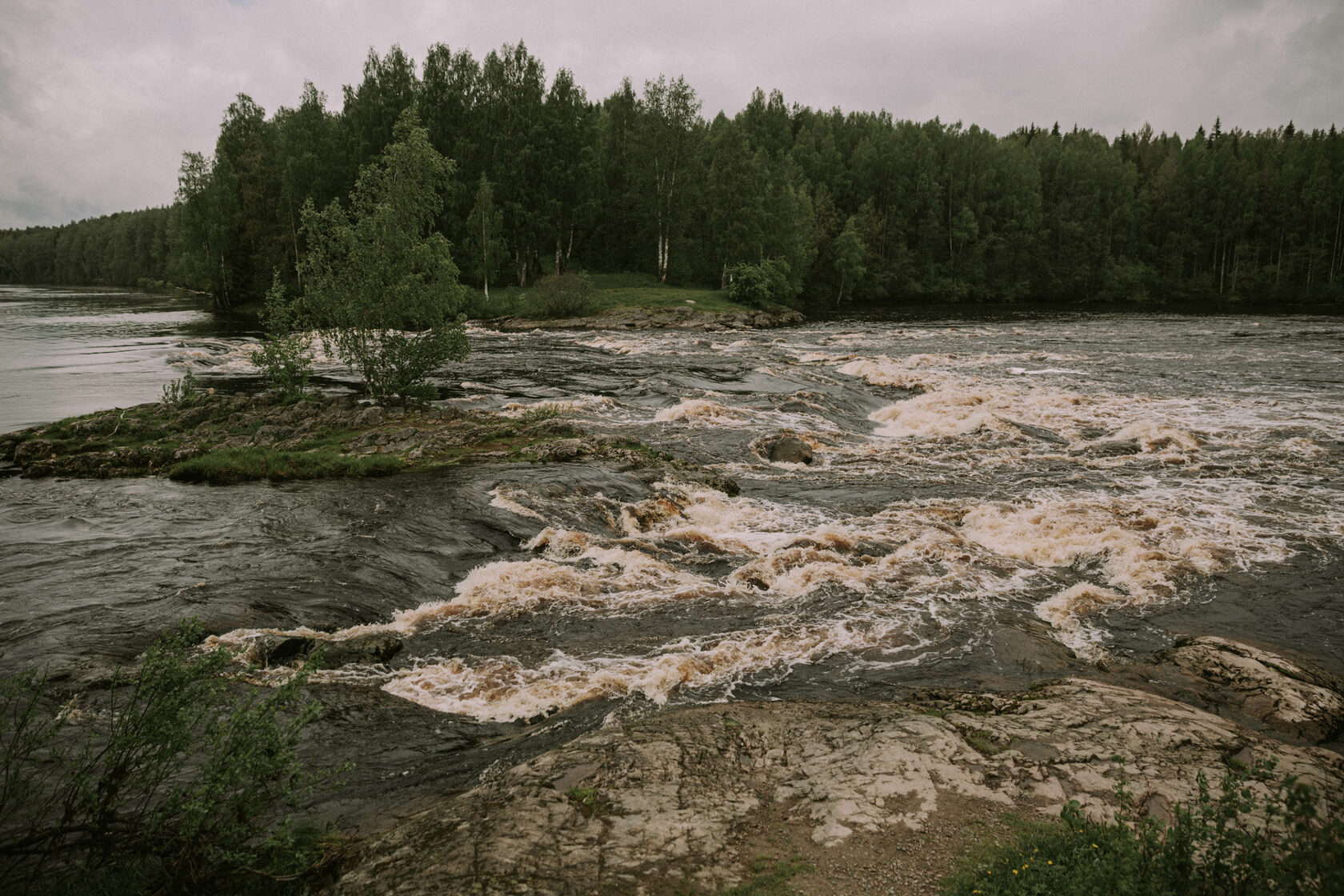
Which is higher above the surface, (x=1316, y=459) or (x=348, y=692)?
(x=1316, y=459)

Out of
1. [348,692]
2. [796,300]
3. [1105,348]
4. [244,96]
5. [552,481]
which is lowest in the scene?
[348,692]

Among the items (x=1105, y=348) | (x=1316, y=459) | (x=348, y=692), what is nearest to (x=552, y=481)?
(x=348, y=692)

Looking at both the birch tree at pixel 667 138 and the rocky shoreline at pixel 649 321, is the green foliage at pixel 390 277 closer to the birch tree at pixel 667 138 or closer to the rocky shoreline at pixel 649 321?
the rocky shoreline at pixel 649 321

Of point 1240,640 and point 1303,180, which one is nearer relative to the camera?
point 1240,640

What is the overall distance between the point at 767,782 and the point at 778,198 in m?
75.5

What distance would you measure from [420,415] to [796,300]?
6267 cm

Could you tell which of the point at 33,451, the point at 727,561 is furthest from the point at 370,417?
the point at 727,561

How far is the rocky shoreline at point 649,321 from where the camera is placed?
5888cm

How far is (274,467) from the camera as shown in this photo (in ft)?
63.6

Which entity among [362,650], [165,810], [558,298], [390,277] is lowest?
[362,650]

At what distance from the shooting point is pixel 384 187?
2597cm

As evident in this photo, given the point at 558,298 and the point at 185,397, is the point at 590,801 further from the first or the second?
the point at 558,298

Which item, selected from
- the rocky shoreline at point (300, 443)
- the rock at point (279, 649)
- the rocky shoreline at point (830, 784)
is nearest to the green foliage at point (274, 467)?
the rocky shoreline at point (300, 443)

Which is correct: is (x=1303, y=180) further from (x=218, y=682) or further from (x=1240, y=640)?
(x=218, y=682)
